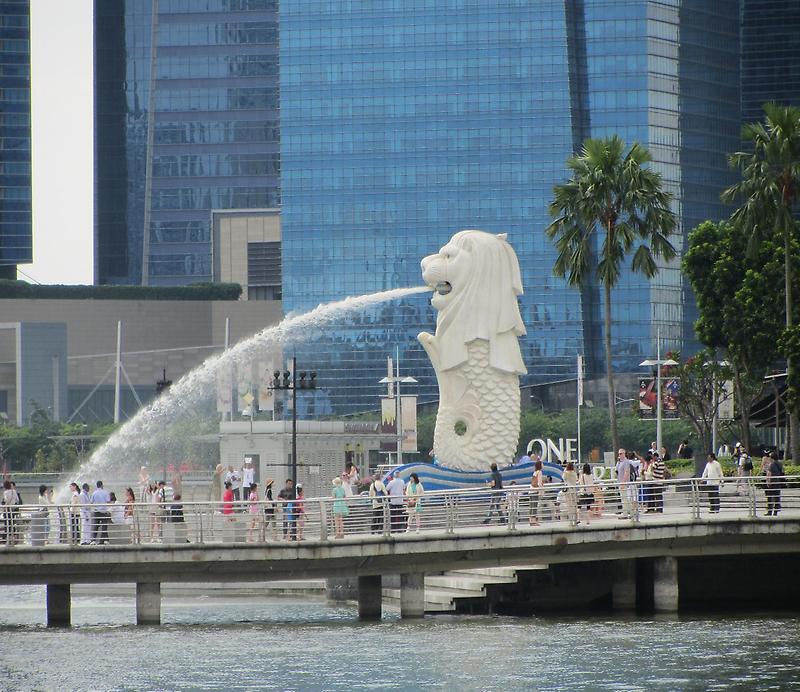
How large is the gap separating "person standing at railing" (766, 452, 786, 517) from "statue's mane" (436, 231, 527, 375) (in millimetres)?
7463

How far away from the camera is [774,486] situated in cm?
4938

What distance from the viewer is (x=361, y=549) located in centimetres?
4250

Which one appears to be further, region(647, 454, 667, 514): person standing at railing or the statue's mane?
the statue's mane

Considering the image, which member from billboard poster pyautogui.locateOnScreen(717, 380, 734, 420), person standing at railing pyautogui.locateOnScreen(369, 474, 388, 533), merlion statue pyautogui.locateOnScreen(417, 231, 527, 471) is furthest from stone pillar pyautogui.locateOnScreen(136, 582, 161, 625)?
billboard poster pyautogui.locateOnScreen(717, 380, 734, 420)

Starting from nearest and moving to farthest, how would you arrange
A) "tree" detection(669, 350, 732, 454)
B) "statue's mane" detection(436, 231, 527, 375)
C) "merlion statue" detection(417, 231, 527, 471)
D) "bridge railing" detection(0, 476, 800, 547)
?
"bridge railing" detection(0, 476, 800, 547)
"merlion statue" detection(417, 231, 527, 471)
"statue's mane" detection(436, 231, 527, 375)
"tree" detection(669, 350, 732, 454)

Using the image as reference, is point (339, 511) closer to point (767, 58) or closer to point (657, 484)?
point (657, 484)

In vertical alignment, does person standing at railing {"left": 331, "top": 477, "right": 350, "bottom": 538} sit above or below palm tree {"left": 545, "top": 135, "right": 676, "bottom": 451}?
below

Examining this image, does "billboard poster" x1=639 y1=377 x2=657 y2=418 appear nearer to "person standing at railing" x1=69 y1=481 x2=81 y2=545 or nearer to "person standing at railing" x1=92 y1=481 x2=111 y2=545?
"person standing at railing" x1=69 y1=481 x2=81 y2=545

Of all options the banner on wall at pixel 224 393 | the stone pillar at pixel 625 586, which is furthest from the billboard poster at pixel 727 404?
the stone pillar at pixel 625 586

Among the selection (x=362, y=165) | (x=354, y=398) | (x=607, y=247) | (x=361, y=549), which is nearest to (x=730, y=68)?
(x=362, y=165)

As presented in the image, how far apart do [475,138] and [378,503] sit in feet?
393

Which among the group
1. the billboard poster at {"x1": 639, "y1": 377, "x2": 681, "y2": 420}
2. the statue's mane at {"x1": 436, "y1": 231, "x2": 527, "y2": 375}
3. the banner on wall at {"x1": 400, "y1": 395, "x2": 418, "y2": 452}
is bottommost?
the banner on wall at {"x1": 400, "y1": 395, "x2": 418, "y2": 452}

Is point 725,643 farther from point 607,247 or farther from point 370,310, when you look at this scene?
point 370,310

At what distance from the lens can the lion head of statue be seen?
51438 millimetres
